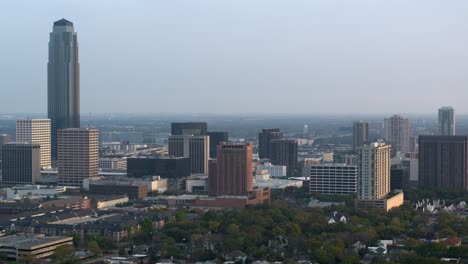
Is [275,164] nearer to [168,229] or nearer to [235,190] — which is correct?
[235,190]

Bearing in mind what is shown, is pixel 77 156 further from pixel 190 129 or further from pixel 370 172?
pixel 370 172

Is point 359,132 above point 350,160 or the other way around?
above

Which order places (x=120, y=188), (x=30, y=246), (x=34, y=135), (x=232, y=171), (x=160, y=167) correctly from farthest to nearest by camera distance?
(x=34, y=135) < (x=160, y=167) < (x=120, y=188) < (x=232, y=171) < (x=30, y=246)

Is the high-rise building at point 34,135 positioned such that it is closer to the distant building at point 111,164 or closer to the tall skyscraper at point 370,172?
the distant building at point 111,164

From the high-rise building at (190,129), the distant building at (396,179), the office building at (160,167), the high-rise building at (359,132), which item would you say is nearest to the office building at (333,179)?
the distant building at (396,179)

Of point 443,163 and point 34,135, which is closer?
point 443,163

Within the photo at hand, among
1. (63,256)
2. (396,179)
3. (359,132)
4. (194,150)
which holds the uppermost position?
(359,132)

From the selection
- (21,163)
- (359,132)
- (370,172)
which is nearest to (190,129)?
(21,163)
